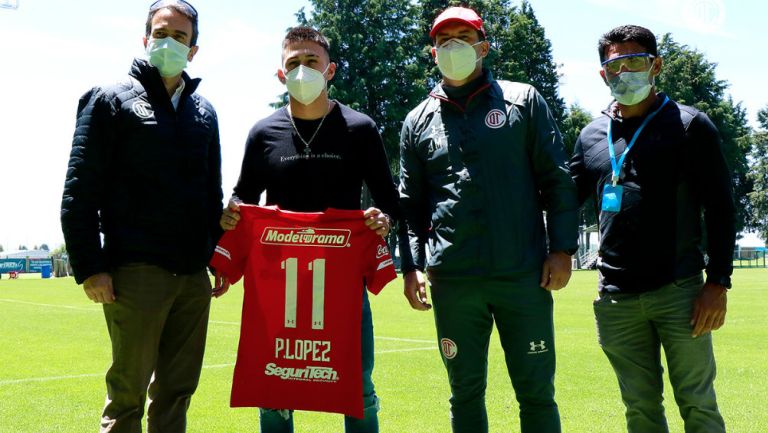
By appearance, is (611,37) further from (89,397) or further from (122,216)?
(89,397)

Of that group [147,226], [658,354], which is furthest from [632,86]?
[147,226]

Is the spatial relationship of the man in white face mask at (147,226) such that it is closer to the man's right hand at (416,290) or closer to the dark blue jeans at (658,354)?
the man's right hand at (416,290)

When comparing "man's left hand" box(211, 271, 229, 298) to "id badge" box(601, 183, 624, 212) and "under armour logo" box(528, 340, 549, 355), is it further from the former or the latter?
"id badge" box(601, 183, 624, 212)

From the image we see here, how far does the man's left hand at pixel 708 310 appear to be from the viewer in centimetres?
430

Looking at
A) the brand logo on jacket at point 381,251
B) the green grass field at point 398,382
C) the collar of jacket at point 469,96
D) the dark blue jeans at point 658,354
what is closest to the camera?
the dark blue jeans at point 658,354

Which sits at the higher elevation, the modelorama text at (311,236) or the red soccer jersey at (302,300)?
the modelorama text at (311,236)

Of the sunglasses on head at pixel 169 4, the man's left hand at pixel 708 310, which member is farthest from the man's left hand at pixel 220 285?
→ the man's left hand at pixel 708 310

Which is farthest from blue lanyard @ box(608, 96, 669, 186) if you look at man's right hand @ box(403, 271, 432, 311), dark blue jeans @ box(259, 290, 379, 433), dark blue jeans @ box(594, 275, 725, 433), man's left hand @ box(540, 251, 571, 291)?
dark blue jeans @ box(259, 290, 379, 433)

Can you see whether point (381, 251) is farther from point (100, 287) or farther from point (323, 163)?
point (100, 287)

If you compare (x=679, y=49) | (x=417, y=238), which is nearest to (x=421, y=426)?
(x=417, y=238)

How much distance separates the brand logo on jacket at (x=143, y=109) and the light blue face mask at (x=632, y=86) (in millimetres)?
2751

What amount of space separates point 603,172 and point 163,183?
2574mm

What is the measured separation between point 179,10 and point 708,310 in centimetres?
355

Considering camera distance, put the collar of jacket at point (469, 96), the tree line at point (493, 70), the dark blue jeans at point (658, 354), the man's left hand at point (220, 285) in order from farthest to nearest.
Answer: the tree line at point (493, 70)
the man's left hand at point (220, 285)
the collar of jacket at point (469, 96)
the dark blue jeans at point (658, 354)
